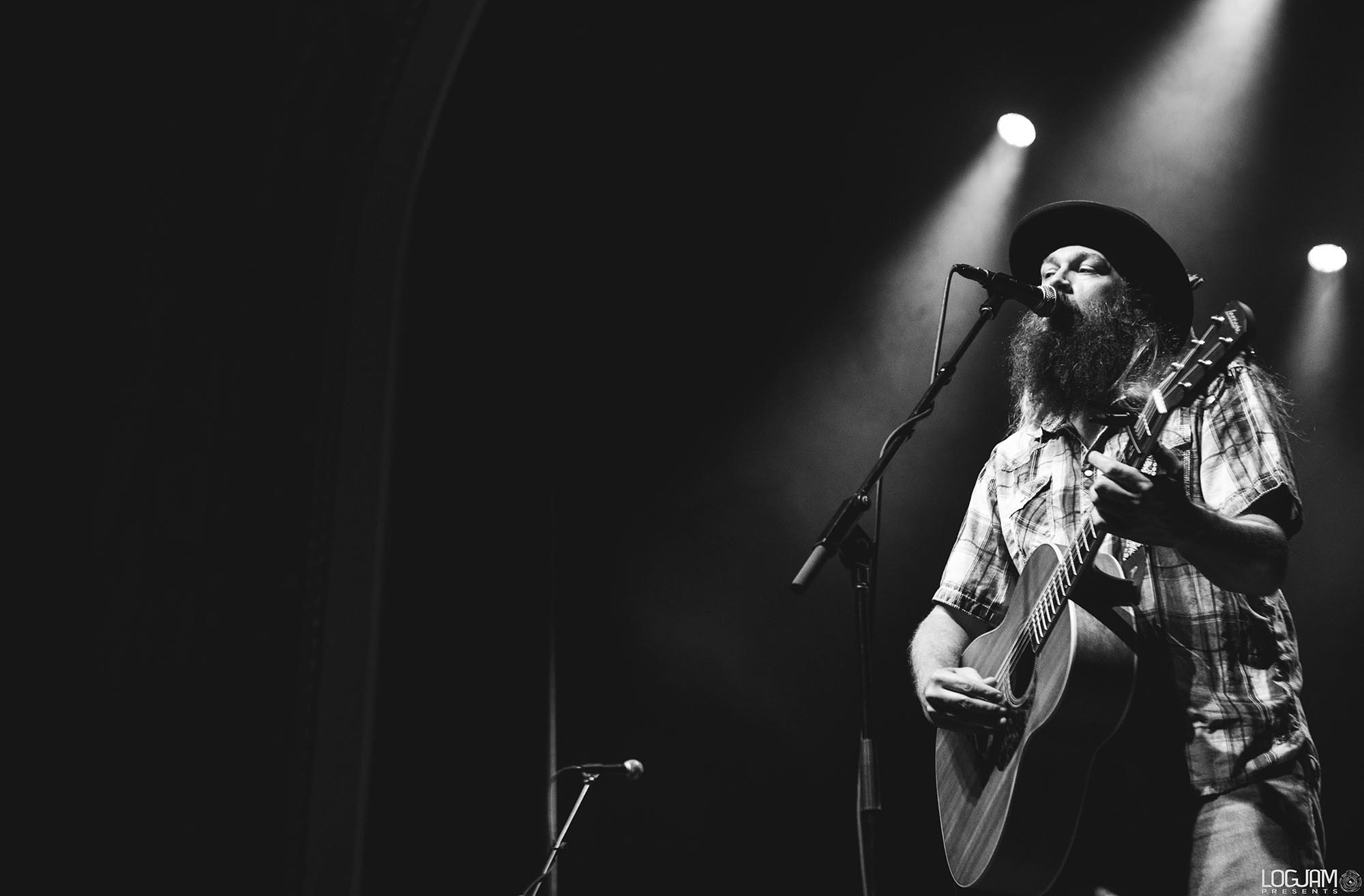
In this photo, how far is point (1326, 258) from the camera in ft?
12.3

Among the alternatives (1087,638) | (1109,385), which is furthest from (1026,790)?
(1109,385)

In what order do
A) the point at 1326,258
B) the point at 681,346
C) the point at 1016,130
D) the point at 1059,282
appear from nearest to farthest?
the point at 1059,282 < the point at 1326,258 < the point at 1016,130 < the point at 681,346

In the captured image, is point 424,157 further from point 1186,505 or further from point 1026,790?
point 1026,790

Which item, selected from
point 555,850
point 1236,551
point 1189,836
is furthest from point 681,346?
point 1189,836

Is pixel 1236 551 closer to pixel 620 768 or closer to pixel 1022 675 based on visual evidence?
pixel 1022 675

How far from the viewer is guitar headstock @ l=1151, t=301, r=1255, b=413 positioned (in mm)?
1746

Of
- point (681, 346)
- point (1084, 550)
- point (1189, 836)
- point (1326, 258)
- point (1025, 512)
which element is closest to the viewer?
point (1189, 836)

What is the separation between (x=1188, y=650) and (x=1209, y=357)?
52 cm

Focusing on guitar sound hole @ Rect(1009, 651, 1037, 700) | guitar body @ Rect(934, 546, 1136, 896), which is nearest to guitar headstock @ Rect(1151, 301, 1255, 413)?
guitar body @ Rect(934, 546, 1136, 896)

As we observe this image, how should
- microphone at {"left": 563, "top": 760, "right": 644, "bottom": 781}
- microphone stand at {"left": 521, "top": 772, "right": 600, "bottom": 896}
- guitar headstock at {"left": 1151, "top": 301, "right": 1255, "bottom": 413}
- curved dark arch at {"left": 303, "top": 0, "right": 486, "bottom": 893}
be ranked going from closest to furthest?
1. curved dark arch at {"left": 303, "top": 0, "right": 486, "bottom": 893}
2. guitar headstock at {"left": 1151, "top": 301, "right": 1255, "bottom": 413}
3. microphone stand at {"left": 521, "top": 772, "right": 600, "bottom": 896}
4. microphone at {"left": 563, "top": 760, "right": 644, "bottom": 781}

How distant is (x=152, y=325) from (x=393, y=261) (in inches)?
14.7

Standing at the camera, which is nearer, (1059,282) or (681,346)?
(1059,282)

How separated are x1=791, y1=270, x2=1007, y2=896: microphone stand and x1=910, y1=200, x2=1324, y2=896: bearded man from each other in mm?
151

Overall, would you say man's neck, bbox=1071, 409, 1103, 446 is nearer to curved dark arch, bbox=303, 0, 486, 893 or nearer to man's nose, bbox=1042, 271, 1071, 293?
man's nose, bbox=1042, 271, 1071, 293
